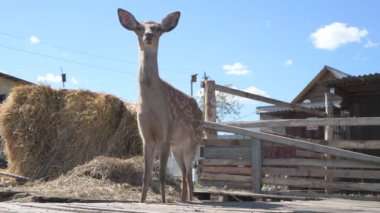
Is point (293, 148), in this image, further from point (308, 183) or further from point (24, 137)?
point (24, 137)

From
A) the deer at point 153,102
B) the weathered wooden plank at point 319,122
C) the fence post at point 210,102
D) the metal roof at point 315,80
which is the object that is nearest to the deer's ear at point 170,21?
the deer at point 153,102

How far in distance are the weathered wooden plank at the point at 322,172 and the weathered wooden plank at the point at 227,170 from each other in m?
0.40

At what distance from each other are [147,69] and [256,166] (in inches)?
127

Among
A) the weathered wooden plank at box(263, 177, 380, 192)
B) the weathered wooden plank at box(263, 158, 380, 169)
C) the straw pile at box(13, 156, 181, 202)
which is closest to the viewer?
the weathered wooden plank at box(263, 177, 380, 192)

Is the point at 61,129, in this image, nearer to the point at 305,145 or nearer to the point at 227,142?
the point at 227,142

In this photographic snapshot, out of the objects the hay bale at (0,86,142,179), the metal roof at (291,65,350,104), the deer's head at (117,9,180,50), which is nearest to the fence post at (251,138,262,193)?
the deer's head at (117,9,180,50)

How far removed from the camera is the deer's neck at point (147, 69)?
7.32m

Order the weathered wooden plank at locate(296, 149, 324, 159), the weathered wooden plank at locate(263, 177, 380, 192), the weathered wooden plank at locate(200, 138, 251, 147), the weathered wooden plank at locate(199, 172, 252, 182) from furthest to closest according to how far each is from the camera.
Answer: the weathered wooden plank at locate(296, 149, 324, 159)
the weathered wooden plank at locate(200, 138, 251, 147)
the weathered wooden plank at locate(199, 172, 252, 182)
the weathered wooden plank at locate(263, 177, 380, 192)

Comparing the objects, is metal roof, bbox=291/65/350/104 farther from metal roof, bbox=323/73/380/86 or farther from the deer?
the deer

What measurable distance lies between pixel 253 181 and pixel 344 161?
1653 mm

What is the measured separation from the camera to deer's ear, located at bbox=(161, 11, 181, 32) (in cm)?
762

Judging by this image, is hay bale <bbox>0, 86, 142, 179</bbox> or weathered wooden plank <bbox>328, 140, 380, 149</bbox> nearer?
weathered wooden plank <bbox>328, 140, 380, 149</bbox>

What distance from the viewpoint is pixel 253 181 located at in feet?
31.9

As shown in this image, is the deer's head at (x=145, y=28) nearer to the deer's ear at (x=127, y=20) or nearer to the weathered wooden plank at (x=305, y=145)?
the deer's ear at (x=127, y=20)
